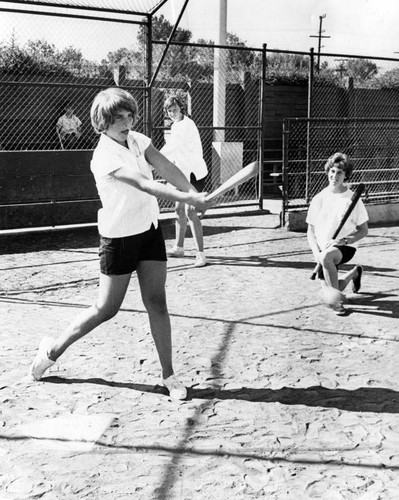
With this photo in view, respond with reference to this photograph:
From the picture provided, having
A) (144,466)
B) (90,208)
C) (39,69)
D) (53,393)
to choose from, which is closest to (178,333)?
(53,393)

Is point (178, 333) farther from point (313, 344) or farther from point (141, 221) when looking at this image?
point (141, 221)

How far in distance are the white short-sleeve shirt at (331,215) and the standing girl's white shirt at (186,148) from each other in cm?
193

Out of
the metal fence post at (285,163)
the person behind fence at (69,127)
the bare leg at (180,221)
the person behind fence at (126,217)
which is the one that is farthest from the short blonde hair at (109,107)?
the person behind fence at (69,127)

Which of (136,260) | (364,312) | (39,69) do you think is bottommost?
(364,312)

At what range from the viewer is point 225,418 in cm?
378

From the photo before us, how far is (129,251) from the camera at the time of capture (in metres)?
3.89

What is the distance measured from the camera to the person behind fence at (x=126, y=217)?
148 inches

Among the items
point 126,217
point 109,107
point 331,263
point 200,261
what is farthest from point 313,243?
point 109,107

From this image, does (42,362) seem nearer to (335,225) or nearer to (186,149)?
(335,225)

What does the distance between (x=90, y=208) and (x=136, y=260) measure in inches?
274

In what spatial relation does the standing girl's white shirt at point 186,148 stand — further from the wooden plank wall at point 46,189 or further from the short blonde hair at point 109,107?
the short blonde hair at point 109,107

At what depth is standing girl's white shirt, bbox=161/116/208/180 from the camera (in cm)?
778

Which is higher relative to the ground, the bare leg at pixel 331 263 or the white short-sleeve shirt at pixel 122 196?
the white short-sleeve shirt at pixel 122 196

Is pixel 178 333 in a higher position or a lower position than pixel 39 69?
lower
